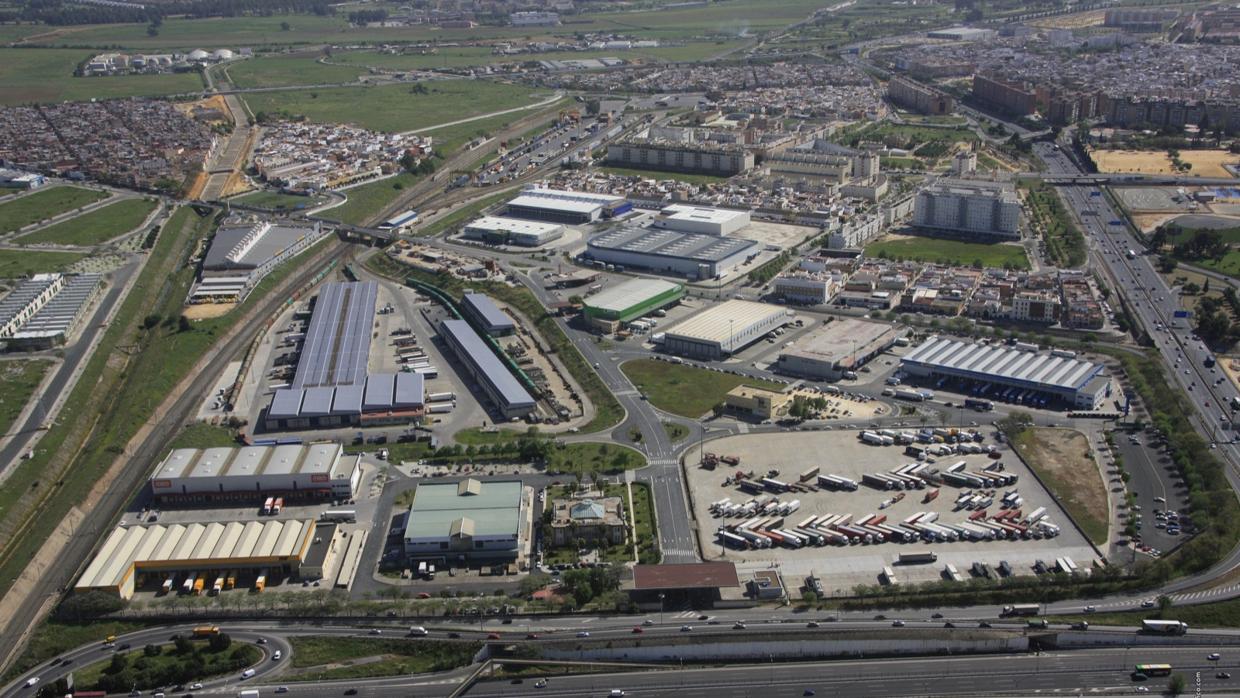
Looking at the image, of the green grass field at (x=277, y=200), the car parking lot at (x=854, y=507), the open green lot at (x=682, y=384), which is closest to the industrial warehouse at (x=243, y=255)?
the green grass field at (x=277, y=200)

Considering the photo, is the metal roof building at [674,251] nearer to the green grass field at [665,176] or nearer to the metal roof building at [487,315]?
the metal roof building at [487,315]

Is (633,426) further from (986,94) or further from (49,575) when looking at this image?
(986,94)

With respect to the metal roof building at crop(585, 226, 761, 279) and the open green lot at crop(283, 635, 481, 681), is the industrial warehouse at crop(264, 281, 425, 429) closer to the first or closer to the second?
the open green lot at crop(283, 635, 481, 681)

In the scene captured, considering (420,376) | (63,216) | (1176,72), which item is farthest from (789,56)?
(420,376)

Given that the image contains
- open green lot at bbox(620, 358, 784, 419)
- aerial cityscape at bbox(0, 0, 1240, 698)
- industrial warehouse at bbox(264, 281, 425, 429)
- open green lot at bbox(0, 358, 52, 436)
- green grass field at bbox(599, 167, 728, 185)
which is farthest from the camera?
green grass field at bbox(599, 167, 728, 185)

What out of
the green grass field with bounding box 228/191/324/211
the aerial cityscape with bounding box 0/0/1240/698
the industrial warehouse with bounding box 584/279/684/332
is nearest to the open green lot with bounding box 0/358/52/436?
the aerial cityscape with bounding box 0/0/1240/698

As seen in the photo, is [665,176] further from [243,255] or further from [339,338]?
[339,338]
